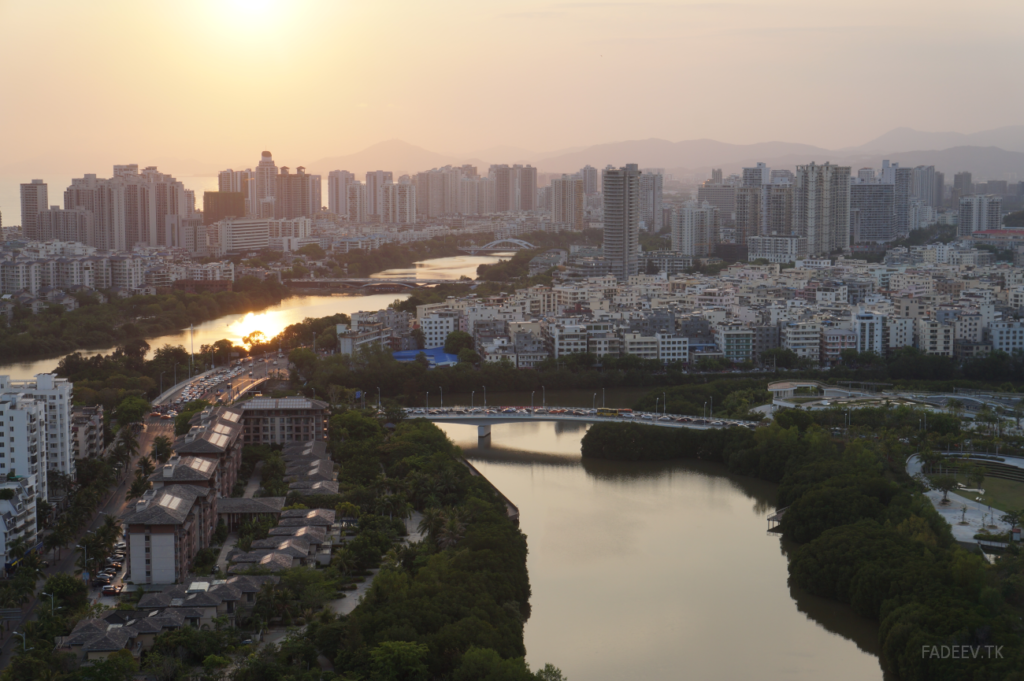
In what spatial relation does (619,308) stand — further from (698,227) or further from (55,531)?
(698,227)

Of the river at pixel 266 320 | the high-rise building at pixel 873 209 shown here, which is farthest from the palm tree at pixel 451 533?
the high-rise building at pixel 873 209

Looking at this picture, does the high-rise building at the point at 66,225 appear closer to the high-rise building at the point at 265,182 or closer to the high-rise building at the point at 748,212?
the high-rise building at the point at 265,182

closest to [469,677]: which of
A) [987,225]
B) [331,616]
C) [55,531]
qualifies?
[331,616]

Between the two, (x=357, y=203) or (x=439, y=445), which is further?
(x=357, y=203)

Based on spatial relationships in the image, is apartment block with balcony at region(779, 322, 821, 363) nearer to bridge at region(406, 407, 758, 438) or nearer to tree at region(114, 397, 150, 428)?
bridge at region(406, 407, 758, 438)

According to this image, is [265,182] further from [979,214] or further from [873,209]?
[979,214]

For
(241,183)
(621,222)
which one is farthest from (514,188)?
(621,222)
